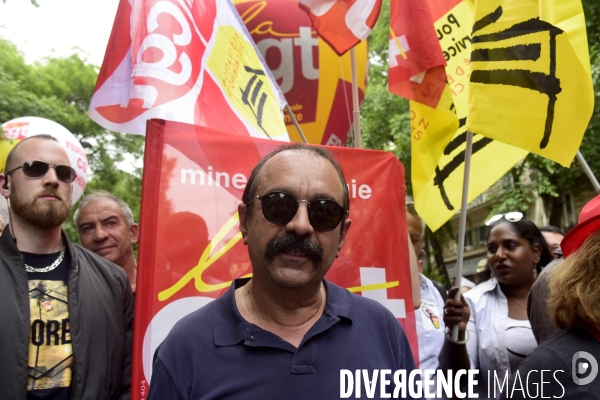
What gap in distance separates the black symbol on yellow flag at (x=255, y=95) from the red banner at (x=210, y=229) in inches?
29.1

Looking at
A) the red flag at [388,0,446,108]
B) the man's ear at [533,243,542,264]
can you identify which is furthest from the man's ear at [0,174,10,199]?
the man's ear at [533,243,542,264]

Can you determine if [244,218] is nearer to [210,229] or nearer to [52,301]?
[210,229]

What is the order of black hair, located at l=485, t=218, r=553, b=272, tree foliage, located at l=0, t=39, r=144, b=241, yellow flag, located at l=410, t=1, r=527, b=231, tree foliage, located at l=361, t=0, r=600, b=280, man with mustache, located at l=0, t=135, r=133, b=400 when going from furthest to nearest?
tree foliage, located at l=0, t=39, r=144, b=241
tree foliage, located at l=361, t=0, r=600, b=280
black hair, located at l=485, t=218, r=553, b=272
yellow flag, located at l=410, t=1, r=527, b=231
man with mustache, located at l=0, t=135, r=133, b=400

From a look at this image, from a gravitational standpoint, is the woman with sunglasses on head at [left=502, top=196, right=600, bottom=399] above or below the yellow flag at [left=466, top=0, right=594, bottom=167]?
below

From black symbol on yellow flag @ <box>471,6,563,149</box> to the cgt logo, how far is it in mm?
1618

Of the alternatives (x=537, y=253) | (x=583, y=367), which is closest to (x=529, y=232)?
(x=537, y=253)

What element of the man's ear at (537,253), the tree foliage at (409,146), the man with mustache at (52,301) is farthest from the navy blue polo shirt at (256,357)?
the tree foliage at (409,146)

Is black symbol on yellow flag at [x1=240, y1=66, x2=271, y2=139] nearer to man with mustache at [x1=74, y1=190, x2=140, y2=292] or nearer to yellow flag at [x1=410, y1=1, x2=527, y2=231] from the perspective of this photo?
yellow flag at [x1=410, y1=1, x2=527, y2=231]

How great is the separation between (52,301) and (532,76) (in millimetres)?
Result: 2657

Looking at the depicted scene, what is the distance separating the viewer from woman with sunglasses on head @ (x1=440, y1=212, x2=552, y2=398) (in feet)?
11.0

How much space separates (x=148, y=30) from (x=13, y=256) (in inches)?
59.1

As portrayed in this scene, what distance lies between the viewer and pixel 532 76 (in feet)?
10.9

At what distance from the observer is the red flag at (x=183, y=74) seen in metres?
3.34

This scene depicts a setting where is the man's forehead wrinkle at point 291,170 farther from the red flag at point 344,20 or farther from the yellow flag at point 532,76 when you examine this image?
the red flag at point 344,20
